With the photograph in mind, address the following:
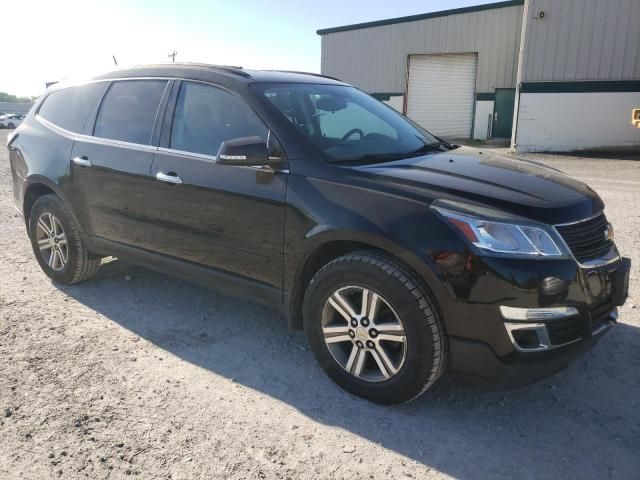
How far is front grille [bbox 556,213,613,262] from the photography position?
2.60 metres

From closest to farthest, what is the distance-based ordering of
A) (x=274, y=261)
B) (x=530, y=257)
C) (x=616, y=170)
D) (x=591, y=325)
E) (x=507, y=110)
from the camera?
(x=530, y=257) < (x=591, y=325) < (x=274, y=261) < (x=616, y=170) < (x=507, y=110)

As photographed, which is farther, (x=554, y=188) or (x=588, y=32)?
(x=588, y=32)

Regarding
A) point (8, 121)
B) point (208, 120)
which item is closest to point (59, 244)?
point (208, 120)

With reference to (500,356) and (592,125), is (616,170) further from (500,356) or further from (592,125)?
(500,356)

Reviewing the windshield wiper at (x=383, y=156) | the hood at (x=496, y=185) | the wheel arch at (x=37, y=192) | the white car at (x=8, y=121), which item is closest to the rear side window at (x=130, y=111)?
the wheel arch at (x=37, y=192)

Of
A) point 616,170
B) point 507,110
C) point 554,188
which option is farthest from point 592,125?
point 554,188

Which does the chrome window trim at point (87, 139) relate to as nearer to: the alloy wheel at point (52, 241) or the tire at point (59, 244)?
the tire at point (59, 244)

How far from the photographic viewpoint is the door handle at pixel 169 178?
3.53 m

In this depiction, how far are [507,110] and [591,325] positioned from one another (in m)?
23.4

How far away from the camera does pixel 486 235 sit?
2500 mm

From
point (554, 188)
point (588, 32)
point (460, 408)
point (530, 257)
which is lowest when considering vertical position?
point (460, 408)

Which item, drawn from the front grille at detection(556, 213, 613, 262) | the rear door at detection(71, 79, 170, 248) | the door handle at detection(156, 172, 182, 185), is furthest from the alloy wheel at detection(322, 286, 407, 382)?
the rear door at detection(71, 79, 170, 248)

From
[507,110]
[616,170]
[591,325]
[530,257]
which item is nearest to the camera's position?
[530,257]

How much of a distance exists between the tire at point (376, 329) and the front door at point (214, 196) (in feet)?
1.27
